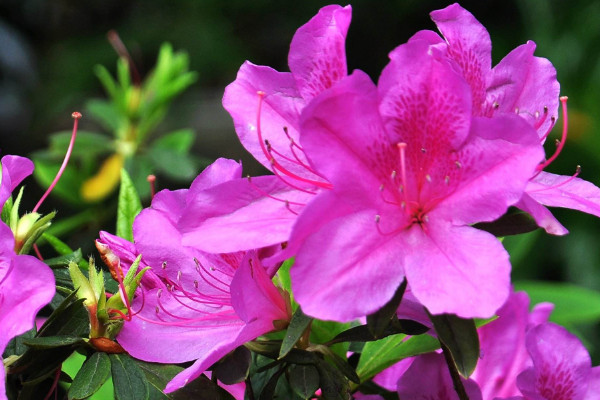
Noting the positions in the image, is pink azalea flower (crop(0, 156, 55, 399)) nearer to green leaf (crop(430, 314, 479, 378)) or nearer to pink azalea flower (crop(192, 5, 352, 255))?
pink azalea flower (crop(192, 5, 352, 255))

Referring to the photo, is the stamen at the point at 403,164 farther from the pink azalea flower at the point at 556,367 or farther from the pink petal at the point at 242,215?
the pink azalea flower at the point at 556,367

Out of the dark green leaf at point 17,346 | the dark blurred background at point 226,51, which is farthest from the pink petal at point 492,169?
the dark blurred background at point 226,51

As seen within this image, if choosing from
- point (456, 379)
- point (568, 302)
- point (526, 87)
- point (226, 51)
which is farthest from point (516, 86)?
point (226, 51)

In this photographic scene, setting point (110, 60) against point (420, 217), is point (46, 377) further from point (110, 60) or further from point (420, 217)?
point (110, 60)

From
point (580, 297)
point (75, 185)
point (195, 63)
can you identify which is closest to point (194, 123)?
point (195, 63)

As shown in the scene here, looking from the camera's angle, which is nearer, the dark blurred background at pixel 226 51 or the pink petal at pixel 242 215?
the pink petal at pixel 242 215

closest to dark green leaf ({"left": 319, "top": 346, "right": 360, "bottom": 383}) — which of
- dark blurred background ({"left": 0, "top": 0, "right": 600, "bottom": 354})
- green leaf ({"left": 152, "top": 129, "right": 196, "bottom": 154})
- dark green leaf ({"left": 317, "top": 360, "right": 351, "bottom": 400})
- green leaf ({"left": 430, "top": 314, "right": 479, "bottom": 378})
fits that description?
dark green leaf ({"left": 317, "top": 360, "right": 351, "bottom": 400})
